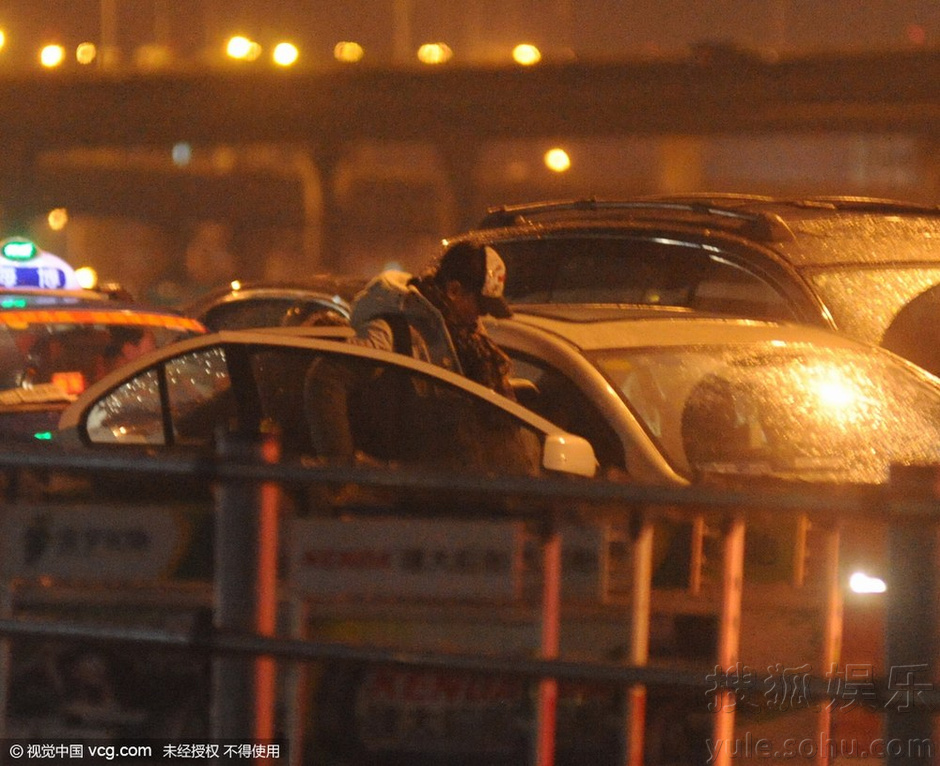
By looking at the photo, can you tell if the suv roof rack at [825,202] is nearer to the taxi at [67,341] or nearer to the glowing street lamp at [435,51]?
the taxi at [67,341]

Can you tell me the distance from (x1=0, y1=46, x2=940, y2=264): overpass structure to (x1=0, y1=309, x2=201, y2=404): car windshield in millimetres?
46333

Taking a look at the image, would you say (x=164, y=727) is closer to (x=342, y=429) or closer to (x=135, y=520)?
(x=135, y=520)

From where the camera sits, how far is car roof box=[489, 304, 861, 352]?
6441 mm

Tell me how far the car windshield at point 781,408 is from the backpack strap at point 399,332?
0.70 meters

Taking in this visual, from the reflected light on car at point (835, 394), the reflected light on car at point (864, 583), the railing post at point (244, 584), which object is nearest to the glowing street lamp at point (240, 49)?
A: the reflected light on car at point (835, 394)

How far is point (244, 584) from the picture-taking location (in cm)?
390

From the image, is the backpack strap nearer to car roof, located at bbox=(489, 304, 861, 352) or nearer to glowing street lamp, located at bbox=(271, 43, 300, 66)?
car roof, located at bbox=(489, 304, 861, 352)

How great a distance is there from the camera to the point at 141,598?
13.3ft

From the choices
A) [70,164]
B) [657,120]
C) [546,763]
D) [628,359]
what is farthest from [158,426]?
[70,164]

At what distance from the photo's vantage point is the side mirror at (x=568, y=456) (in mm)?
5367

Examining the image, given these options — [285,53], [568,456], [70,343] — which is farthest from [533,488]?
[285,53]

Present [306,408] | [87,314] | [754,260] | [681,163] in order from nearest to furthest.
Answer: [306,408] < [754,260] < [87,314] < [681,163]

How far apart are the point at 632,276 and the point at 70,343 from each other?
2.89 metres

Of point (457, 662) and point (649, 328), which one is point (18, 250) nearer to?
point (649, 328)
